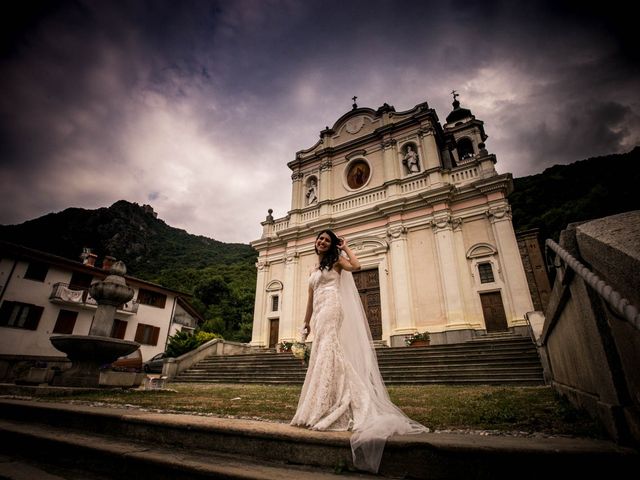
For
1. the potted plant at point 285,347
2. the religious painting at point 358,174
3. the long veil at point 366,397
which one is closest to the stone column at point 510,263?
the religious painting at point 358,174

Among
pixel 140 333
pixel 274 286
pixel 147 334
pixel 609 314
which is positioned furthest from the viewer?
pixel 147 334

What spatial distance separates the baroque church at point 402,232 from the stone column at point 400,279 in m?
0.05

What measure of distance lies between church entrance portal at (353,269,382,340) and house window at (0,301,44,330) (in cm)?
1800

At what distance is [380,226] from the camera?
1595 centimetres

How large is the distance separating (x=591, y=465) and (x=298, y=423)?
1.81 metres

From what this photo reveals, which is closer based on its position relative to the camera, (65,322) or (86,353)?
(86,353)

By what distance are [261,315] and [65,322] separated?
12.1m

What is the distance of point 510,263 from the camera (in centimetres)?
1215

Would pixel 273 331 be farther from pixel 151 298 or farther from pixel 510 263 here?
pixel 510 263

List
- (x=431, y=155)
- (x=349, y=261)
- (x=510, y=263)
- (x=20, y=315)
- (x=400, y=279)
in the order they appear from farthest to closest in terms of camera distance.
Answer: (x=20, y=315) < (x=431, y=155) < (x=400, y=279) < (x=510, y=263) < (x=349, y=261)

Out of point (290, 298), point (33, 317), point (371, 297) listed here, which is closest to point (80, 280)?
point (33, 317)

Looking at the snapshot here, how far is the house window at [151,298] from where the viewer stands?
2206 centimetres

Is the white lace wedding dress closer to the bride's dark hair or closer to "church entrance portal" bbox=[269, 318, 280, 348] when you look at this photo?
the bride's dark hair

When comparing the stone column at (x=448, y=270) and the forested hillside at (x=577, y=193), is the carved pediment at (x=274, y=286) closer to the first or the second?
the stone column at (x=448, y=270)
